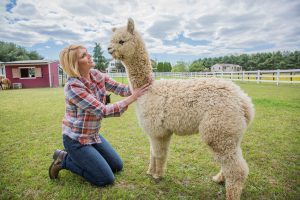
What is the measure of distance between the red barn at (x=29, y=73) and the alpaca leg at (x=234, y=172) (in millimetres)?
25177

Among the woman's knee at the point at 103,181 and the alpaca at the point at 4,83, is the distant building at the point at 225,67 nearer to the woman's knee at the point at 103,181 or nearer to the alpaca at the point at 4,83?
the alpaca at the point at 4,83

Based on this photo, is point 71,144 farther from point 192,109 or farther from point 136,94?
point 192,109

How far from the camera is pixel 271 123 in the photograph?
586 cm

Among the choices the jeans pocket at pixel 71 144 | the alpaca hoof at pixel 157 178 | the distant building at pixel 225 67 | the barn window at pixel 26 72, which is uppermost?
the distant building at pixel 225 67

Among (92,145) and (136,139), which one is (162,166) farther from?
(136,139)

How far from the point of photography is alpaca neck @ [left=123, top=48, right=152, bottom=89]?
2838mm

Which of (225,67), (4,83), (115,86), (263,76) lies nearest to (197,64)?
(225,67)

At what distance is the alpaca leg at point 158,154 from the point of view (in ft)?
9.67

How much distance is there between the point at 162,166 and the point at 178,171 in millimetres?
398

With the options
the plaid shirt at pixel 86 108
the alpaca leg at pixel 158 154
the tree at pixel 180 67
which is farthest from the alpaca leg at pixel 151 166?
the tree at pixel 180 67

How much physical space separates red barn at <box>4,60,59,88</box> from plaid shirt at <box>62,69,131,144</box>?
23412 mm

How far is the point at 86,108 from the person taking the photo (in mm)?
2812

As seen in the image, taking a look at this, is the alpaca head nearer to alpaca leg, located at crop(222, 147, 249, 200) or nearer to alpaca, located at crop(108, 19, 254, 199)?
alpaca, located at crop(108, 19, 254, 199)

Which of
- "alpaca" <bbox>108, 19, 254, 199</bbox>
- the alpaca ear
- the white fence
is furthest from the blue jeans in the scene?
the white fence
